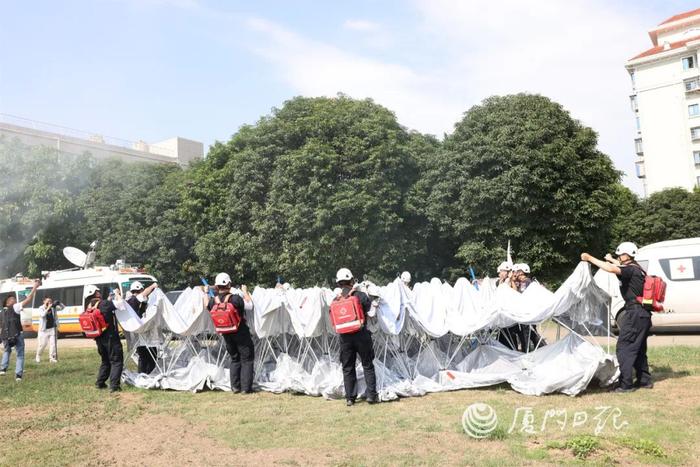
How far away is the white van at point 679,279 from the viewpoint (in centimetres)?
1374

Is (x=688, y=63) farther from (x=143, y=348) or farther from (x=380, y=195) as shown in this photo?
(x=143, y=348)

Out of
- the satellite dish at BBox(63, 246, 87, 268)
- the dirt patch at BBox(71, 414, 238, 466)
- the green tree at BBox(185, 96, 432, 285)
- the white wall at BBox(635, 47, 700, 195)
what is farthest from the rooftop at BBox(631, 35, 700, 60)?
the dirt patch at BBox(71, 414, 238, 466)

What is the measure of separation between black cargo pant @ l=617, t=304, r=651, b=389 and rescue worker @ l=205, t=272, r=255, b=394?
5.16m

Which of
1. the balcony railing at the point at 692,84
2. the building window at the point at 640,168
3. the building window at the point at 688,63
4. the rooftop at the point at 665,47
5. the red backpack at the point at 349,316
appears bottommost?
the red backpack at the point at 349,316

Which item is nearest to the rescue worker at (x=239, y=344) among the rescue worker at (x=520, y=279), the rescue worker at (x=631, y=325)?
the rescue worker at (x=520, y=279)

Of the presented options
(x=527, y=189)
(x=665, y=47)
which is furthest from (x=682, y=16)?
(x=527, y=189)

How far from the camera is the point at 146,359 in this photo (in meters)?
10.5

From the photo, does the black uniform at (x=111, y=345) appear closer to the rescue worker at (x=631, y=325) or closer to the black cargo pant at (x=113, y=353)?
the black cargo pant at (x=113, y=353)

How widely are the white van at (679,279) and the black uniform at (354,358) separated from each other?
30.6 feet

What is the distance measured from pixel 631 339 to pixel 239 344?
17.9 ft

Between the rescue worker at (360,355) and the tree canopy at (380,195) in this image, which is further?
the tree canopy at (380,195)

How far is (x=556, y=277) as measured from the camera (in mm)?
22891

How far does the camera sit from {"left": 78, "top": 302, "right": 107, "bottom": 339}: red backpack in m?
9.35

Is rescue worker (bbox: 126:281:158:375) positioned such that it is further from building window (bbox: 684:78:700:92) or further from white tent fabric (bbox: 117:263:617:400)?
building window (bbox: 684:78:700:92)
